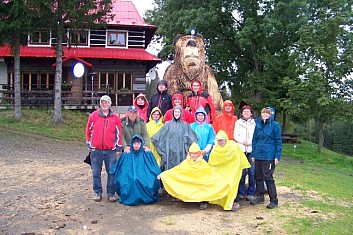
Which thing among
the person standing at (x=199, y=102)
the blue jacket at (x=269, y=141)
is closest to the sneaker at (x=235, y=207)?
the blue jacket at (x=269, y=141)

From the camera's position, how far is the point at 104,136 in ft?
21.7

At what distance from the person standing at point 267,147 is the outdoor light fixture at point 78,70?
18395 millimetres

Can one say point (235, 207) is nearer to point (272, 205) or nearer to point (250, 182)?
point (272, 205)

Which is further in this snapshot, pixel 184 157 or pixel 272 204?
pixel 184 157

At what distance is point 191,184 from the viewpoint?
6.45 m

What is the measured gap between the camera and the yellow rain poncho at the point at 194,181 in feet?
20.9

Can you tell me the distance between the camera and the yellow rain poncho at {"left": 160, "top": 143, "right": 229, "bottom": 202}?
6363 mm

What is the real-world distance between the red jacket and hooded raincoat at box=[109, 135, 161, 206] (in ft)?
0.93

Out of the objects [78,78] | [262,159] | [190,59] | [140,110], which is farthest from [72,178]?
[78,78]

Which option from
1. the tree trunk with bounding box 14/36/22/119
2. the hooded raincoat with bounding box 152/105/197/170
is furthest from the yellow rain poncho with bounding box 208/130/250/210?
the tree trunk with bounding box 14/36/22/119

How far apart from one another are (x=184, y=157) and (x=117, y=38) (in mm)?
19658

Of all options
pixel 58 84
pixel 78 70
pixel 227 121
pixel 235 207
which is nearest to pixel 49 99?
pixel 78 70

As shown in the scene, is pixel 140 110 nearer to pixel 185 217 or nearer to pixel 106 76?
pixel 185 217

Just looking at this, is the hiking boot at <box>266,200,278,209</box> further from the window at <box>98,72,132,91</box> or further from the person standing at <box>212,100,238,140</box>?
the window at <box>98,72,132,91</box>
